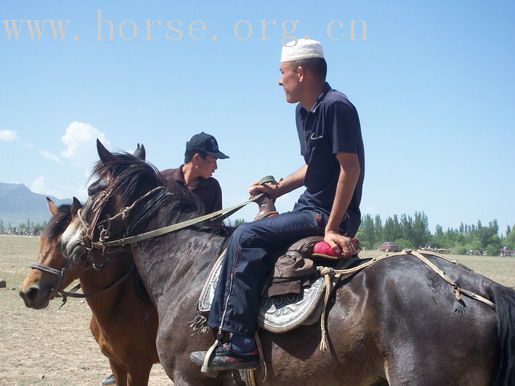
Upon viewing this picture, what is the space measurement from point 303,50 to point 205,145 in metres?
2.43

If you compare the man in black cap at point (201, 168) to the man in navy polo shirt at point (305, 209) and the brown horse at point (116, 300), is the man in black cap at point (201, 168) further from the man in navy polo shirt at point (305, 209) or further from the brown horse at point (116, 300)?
the man in navy polo shirt at point (305, 209)

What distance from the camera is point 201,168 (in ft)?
20.2

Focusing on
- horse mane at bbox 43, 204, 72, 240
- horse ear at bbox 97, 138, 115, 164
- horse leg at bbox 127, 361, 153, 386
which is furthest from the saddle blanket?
horse mane at bbox 43, 204, 72, 240

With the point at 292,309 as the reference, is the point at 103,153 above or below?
above

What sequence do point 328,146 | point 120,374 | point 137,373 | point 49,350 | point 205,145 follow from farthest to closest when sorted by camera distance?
point 49,350 → point 205,145 → point 120,374 → point 137,373 → point 328,146

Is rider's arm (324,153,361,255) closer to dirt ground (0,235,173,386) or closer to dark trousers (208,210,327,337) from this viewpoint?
dark trousers (208,210,327,337)

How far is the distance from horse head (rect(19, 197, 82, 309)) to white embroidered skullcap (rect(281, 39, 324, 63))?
2.76 m

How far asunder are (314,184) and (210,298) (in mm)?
1123

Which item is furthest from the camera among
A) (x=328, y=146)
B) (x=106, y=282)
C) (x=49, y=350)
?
(x=49, y=350)

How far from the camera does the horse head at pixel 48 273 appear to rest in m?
5.45

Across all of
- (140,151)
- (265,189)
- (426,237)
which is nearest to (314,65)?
(265,189)

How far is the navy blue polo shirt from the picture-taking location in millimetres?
3701

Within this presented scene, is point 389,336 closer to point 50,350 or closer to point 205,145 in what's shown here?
point 205,145

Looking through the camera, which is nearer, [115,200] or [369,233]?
A: [115,200]
